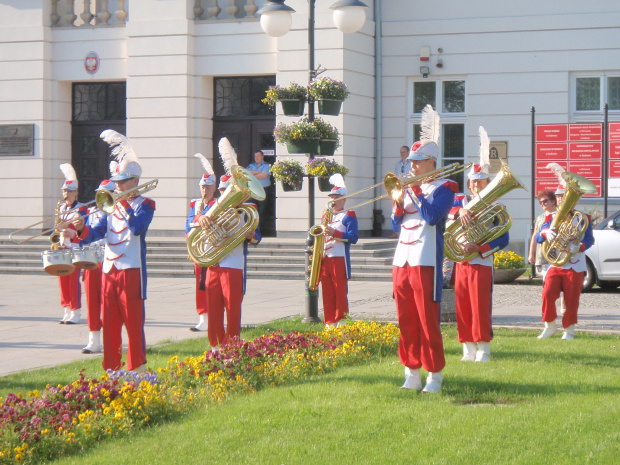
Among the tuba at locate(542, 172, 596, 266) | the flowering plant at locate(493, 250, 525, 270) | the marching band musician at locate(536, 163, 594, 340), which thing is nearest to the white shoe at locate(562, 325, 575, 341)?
the marching band musician at locate(536, 163, 594, 340)

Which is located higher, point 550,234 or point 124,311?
point 550,234

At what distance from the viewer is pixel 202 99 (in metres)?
23.2

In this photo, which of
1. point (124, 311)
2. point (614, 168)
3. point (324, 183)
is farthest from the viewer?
point (614, 168)

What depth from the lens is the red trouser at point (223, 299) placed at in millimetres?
9461

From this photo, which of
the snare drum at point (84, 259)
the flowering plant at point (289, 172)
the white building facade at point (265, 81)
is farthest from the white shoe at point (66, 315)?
the white building facade at point (265, 81)

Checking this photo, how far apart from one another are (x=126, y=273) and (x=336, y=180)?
14.5ft

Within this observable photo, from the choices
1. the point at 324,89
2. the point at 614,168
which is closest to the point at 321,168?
the point at 324,89

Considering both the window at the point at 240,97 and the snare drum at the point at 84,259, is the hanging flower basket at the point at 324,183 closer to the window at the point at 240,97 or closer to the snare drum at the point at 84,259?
the snare drum at the point at 84,259

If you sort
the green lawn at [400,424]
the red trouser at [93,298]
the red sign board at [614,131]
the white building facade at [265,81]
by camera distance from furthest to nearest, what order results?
1. the white building facade at [265,81]
2. the red sign board at [614,131]
3. the red trouser at [93,298]
4. the green lawn at [400,424]

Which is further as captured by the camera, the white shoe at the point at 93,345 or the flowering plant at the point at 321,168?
the flowering plant at the point at 321,168

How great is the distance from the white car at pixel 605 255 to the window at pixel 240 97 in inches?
357

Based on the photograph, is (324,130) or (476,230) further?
(324,130)

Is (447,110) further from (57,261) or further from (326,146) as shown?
(57,261)

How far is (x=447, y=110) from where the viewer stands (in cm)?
2303
